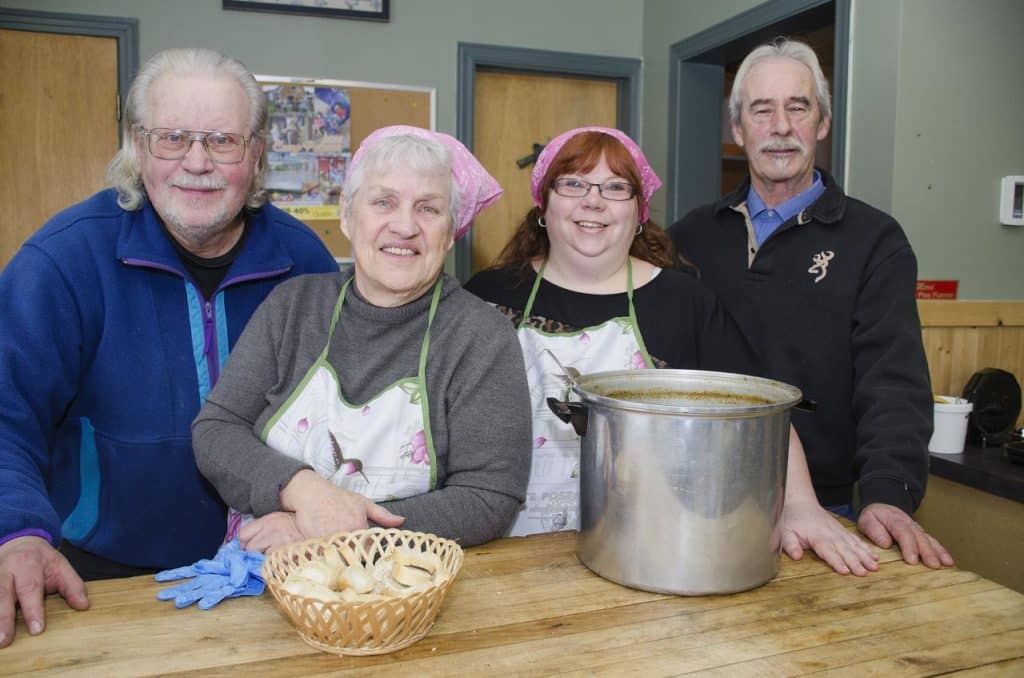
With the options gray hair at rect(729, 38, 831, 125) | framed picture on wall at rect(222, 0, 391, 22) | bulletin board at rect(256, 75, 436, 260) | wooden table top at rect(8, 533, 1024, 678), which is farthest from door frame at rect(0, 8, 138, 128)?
wooden table top at rect(8, 533, 1024, 678)

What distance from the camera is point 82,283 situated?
4.98 ft

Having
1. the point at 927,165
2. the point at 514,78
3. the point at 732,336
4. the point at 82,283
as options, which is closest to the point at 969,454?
the point at 927,165

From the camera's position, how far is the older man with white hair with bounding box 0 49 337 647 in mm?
1539

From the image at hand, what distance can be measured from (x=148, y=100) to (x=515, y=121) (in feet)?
9.43

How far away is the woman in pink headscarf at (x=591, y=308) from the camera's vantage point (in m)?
1.65

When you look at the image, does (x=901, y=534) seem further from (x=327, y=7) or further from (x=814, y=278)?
(x=327, y=7)

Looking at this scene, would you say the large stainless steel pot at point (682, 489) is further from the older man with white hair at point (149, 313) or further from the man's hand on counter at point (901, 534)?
the older man with white hair at point (149, 313)

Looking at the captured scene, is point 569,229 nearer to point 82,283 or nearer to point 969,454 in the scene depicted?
point 82,283

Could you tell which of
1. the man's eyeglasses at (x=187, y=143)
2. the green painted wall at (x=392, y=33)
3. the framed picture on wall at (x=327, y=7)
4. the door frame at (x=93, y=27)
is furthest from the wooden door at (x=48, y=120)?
the man's eyeglasses at (x=187, y=143)

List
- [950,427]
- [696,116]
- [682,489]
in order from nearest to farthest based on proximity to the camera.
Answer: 1. [682,489]
2. [950,427]
3. [696,116]

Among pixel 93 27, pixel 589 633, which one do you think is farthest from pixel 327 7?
pixel 589 633

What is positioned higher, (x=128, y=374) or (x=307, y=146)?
(x=307, y=146)

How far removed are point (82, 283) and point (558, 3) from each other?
126 inches

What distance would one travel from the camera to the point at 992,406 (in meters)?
2.54
